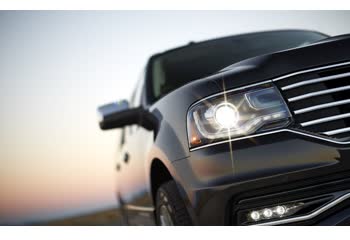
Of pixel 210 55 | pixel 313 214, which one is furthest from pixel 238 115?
pixel 210 55

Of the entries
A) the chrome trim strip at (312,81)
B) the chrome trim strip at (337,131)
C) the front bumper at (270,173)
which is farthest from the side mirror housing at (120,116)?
the chrome trim strip at (337,131)

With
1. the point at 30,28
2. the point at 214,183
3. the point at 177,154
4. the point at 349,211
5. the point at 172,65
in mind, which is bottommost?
the point at 349,211

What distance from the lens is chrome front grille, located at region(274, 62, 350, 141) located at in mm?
2236

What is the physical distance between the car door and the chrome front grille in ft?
3.32

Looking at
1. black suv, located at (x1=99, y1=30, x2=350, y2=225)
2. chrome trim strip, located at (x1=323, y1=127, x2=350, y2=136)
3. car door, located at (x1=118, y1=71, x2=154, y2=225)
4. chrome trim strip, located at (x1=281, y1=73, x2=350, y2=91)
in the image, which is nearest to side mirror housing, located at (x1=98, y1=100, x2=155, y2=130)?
car door, located at (x1=118, y1=71, x2=154, y2=225)

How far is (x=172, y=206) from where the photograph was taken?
106 inches

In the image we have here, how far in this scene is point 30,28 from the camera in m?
8.43

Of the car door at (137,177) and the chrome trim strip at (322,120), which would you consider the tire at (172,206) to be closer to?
the car door at (137,177)

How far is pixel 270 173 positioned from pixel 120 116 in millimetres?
1338

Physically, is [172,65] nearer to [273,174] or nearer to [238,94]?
[238,94]

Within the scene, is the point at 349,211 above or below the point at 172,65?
below

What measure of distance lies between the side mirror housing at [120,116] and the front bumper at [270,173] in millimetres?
969

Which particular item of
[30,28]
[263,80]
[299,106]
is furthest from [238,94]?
[30,28]

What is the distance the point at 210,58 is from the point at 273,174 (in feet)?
5.73
